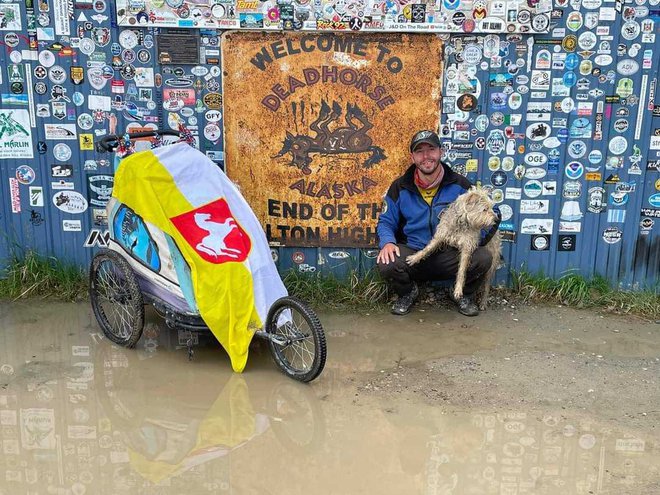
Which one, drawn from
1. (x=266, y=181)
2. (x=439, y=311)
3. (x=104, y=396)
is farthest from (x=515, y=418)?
(x=266, y=181)

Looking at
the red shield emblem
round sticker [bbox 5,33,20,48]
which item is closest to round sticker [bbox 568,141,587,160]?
the red shield emblem

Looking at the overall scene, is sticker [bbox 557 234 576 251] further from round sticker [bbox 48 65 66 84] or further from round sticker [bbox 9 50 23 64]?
round sticker [bbox 9 50 23 64]

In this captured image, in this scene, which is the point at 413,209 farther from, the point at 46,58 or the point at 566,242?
the point at 46,58

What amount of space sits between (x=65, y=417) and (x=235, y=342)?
1.05 meters

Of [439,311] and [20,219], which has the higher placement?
[20,219]

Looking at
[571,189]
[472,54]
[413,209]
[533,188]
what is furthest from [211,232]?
[571,189]

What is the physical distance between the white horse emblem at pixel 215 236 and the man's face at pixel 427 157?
1568 millimetres

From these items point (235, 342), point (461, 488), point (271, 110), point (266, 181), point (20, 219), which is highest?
point (271, 110)

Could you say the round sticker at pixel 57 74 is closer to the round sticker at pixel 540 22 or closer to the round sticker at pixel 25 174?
the round sticker at pixel 25 174

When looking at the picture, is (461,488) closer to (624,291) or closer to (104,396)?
(104,396)

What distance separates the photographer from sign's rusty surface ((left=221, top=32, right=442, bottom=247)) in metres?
5.23

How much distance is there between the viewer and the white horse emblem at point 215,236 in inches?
165

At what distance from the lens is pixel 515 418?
3.73 m

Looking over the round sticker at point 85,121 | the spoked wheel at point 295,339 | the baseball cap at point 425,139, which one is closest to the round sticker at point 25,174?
the round sticker at point 85,121
